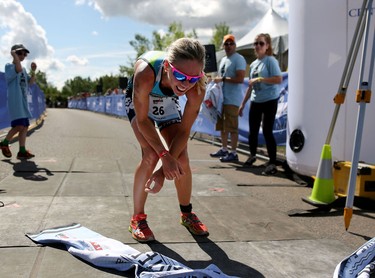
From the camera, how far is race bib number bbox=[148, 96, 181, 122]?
322 centimetres

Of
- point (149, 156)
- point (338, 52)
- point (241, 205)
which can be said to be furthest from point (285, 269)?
point (338, 52)

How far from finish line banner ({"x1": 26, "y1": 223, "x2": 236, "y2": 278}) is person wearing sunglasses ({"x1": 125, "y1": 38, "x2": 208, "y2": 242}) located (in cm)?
34

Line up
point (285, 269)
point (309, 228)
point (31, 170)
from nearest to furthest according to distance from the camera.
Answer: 1. point (285, 269)
2. point (309, 228)
3. point (31, 170)

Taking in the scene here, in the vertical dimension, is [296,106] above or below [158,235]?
above

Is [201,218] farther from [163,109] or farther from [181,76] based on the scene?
[181,76]

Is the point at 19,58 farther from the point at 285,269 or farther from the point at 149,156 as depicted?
the point at 285,269

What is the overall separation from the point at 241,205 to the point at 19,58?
4571 mm

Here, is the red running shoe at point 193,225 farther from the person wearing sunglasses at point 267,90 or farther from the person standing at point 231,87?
the person standing at point 231,87

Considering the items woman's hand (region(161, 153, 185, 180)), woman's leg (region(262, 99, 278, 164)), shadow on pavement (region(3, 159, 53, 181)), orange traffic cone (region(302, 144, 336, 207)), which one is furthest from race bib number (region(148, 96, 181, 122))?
woman's leg (region(262, 99, 278, 164))

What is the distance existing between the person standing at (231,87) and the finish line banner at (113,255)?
14.5 ft

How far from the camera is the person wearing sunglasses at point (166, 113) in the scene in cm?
260

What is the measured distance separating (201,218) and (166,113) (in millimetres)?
1075

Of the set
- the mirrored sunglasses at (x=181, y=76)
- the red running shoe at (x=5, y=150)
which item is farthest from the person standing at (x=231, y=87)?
the mirrored sunglasses at (x=181, y=76)

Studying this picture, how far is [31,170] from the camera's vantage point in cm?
570
